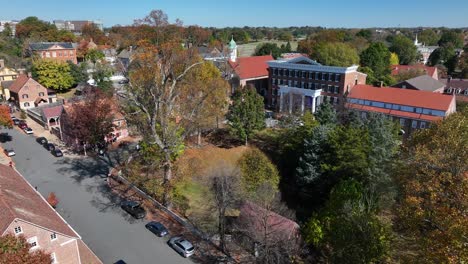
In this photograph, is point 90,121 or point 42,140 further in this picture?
point 42,140

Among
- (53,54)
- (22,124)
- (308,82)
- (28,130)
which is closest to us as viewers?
(28,130)

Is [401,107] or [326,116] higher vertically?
[326,116]

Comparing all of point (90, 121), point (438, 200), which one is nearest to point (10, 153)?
point (90, 121)

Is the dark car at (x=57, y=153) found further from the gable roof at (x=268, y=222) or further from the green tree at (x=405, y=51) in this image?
the green tree at (x=405, y=51)

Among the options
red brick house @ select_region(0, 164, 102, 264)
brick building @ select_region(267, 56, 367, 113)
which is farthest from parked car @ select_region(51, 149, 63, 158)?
brick building @ select_region(267, 56, 367, 113)

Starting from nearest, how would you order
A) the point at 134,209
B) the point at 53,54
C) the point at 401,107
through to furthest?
the point at 134,209
the point at 401,107
the point at 53,54

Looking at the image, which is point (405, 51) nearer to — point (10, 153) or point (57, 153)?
point (57, 153)
